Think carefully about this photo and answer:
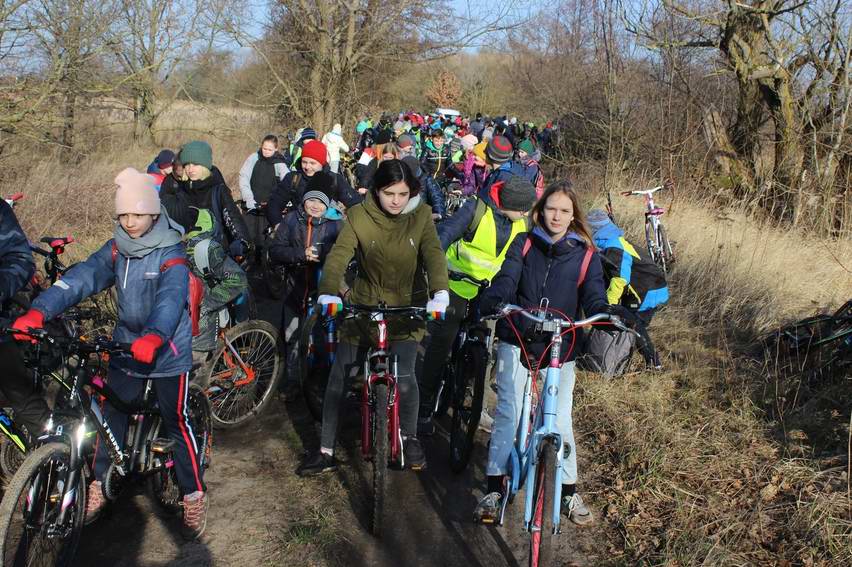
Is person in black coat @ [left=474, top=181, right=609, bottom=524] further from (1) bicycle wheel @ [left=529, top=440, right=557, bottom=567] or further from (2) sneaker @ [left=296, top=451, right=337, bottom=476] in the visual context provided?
(2) sneaker @ [left=296, top=451, right=337, bottom=476]

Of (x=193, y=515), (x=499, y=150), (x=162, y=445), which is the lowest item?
(x=193, y=515)

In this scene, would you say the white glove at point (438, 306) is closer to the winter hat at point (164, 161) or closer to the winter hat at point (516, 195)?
the winter hat at point (516, 195)

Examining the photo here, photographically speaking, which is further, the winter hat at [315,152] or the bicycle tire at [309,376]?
the winter hat at [315,152]

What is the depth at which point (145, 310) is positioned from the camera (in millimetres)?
3686

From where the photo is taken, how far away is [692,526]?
4.09 m

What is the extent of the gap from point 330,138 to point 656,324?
788cm

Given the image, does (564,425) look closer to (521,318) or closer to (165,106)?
(521,318)

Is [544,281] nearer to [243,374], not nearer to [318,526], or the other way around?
[318,526]

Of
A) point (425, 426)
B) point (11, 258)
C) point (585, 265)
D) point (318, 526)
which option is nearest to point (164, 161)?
point (11, 258)

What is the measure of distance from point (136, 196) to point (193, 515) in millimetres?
1768

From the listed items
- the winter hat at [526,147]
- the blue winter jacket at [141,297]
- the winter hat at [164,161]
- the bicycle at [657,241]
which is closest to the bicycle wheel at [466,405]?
the blue winter jacket at [141,297]

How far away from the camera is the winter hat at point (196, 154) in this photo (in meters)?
6.38

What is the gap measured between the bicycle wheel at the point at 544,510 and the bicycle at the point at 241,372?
2.75 meters

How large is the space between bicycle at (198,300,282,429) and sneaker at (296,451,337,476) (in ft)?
3.49
